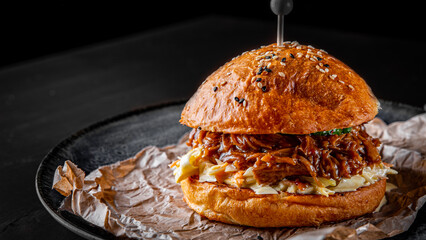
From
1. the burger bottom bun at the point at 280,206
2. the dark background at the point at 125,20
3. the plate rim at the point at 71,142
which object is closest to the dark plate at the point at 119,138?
the plate rim at the point at 71,142

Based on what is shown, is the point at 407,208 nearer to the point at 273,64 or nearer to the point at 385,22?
the point at 273,64

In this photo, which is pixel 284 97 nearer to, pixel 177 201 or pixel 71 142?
pixel 177 201

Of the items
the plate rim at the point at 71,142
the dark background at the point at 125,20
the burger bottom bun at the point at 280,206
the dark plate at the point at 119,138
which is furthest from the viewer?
the dark background at the point at 125,20

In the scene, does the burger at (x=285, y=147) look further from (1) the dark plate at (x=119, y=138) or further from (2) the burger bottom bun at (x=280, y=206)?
(1) the dark plate at (x=119, y=138)

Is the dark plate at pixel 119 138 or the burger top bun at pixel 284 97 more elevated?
the burger top bun at pixel 284 97

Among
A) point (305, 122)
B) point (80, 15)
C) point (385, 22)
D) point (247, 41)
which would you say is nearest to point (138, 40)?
point (80, 15)

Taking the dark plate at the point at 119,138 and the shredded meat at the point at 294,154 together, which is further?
the dark plate at the point at 119,138
